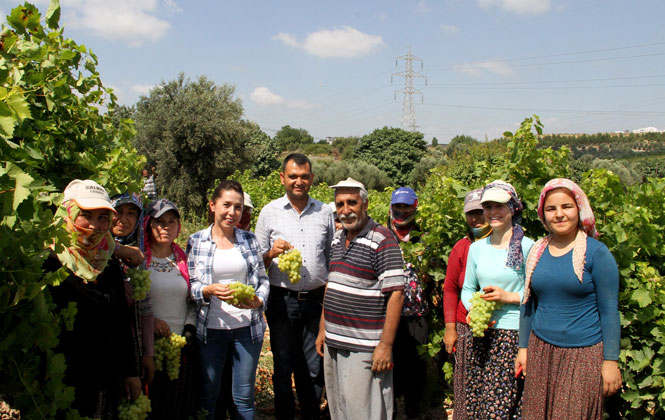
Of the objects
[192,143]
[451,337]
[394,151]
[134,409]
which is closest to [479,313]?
[451,337]

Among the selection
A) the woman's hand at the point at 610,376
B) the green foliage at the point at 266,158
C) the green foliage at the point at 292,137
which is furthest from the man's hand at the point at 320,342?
the green foliage at the point at 292,137

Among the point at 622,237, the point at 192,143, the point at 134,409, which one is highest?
the point at 192,143

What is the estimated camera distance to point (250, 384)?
3275 millimetres

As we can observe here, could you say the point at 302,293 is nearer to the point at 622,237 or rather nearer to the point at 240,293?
the point at 240,293

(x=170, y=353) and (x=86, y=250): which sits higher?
(x=86, y=250)

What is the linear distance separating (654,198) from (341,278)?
2.28m

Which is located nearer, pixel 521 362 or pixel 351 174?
pixel 521 362

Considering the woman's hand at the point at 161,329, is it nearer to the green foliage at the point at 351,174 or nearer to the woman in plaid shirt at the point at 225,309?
the woman in plaid shirt at the point at 225,309

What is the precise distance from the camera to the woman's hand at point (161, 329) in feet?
9.77

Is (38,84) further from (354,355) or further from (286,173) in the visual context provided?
(354,355)

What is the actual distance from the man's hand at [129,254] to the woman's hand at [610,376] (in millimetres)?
2733

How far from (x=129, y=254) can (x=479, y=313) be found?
2.17 metres

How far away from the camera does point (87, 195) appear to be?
216 centimetres

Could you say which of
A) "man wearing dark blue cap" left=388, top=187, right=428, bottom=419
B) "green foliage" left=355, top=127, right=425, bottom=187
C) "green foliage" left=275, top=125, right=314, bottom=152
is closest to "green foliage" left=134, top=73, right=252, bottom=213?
"man wearing dark blue cap" left=388, top=187, right=428, bottom=419
